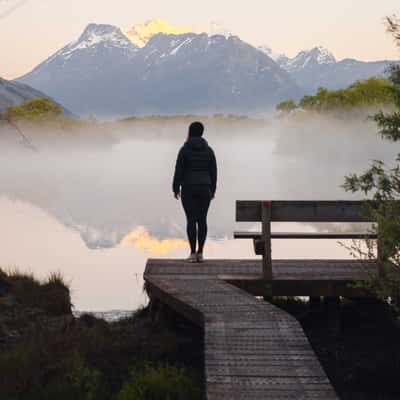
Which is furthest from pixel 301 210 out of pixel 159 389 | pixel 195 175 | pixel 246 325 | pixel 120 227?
pixel 120 227

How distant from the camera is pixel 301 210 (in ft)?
36.6

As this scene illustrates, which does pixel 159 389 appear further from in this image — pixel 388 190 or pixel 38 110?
pixel 38 110

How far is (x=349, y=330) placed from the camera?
475 inches

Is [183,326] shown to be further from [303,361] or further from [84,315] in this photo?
[303,361]

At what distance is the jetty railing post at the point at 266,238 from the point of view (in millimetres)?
11039

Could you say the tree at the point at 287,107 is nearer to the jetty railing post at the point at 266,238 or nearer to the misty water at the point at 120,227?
the misty water at the point at 120,227

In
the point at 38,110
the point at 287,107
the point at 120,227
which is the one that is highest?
A: the point at 287,107

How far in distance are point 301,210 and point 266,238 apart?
606 mm

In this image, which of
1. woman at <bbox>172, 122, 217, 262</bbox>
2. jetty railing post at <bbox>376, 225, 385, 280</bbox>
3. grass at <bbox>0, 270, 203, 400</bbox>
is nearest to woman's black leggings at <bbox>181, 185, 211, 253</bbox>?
woman at <bbox>172, 122, 217, 262</bbox>

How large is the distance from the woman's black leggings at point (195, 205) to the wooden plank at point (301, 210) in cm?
191

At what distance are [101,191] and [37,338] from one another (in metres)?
65.2

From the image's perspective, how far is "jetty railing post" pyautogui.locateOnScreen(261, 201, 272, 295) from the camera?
11.0 metres

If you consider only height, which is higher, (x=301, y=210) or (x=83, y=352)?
(x=301, y=210)

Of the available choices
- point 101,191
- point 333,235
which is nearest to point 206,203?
point 333,235
